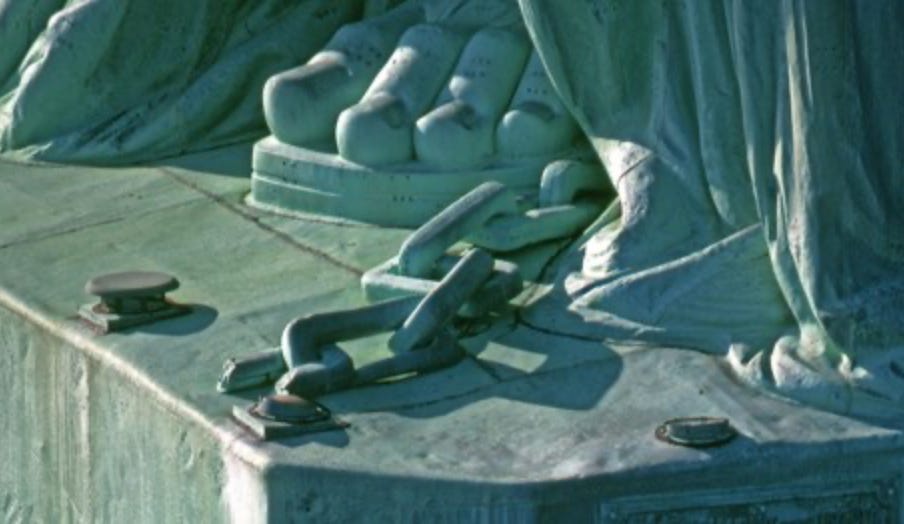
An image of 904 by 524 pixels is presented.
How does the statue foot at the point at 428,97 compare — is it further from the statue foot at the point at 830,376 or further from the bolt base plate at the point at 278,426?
the bolt base plate at the point at 278,426

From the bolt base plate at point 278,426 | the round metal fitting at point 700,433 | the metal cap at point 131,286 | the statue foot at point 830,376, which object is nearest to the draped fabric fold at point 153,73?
the metal cap at point 131,286

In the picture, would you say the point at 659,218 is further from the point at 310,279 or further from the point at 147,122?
the point at 147,122

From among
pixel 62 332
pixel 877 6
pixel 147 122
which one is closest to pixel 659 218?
pixel 877 6

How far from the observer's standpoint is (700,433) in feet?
22.8

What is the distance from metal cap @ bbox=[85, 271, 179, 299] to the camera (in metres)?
7.72

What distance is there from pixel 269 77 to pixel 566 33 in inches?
52.9

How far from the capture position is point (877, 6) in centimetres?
722

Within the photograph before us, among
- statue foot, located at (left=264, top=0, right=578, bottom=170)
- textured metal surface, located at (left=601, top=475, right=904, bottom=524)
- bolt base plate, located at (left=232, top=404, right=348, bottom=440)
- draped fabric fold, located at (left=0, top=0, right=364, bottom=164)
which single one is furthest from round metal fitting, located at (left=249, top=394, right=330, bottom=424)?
draped fabric fold, located at (left=0, top=0, right=364, bottom=164)

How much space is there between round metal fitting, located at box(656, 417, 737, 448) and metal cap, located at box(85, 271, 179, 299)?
4.19 feet

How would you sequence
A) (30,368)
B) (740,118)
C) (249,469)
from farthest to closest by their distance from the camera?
(30,368), (740,118), (249,469)

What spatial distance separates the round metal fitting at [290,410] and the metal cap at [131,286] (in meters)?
0.69

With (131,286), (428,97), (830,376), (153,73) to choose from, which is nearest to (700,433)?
(830,376)

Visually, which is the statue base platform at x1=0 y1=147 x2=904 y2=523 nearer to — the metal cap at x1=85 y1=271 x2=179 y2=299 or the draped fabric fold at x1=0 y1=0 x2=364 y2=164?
the metal cap at x1=85 y1=271 x2=179 y2=299

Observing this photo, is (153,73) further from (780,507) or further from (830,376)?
(780,507)
